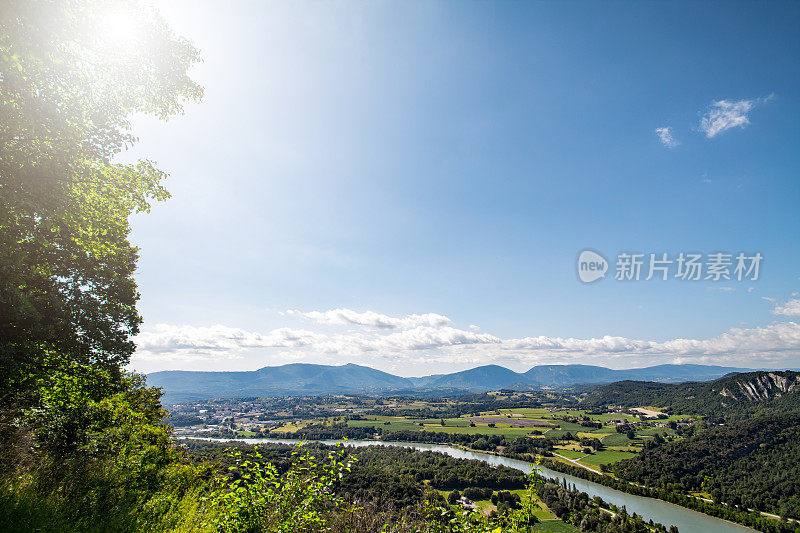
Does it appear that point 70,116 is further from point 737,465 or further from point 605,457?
point 737,465

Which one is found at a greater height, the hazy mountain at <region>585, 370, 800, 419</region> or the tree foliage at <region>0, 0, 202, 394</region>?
the tree foliage at <region>0, 0, 202, 394</region>

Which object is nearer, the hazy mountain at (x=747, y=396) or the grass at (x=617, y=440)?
the grass at (x=617, y=440)

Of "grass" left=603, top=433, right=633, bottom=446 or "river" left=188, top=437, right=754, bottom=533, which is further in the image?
"grass" left=603, top=433, right=633, bottom=446

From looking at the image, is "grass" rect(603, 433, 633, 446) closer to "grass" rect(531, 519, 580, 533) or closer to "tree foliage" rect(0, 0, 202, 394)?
"grass" rect(531, 519, 580, 533)

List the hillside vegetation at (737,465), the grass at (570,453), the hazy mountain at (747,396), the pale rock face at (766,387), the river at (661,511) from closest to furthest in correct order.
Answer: the river at (661,511), the hillside vegetation at (737,465), the grass at (570,453), the hazy mountain at (747,396), the pale rock face at (766,387)

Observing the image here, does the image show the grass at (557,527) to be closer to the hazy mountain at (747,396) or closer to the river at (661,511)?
the river at (661,511)

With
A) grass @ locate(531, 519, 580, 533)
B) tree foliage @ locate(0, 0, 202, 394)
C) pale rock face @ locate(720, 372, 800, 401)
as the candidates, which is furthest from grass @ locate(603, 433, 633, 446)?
tree foliage @ locate(0, 0, 202, 394)

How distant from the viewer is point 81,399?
12977mm

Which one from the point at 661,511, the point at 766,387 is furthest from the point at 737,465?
the point at 766,387

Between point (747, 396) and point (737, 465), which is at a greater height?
point (747, 396)

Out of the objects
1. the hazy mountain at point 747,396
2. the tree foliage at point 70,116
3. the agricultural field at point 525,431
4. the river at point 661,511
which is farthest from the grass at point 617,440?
the tree foliage at point 70,116

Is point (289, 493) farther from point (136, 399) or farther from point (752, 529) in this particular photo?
point (752, 529)

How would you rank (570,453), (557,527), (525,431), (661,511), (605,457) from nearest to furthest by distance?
(557,527) < (661,511) < (605,457) < (570,453) < (525,431)

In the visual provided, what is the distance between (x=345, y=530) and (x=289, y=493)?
1425 mm
